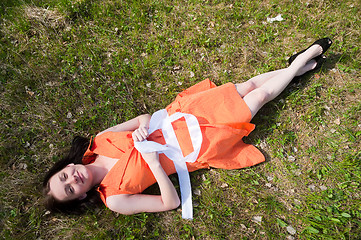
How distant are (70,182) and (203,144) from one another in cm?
188

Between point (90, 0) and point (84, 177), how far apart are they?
402 centimetres

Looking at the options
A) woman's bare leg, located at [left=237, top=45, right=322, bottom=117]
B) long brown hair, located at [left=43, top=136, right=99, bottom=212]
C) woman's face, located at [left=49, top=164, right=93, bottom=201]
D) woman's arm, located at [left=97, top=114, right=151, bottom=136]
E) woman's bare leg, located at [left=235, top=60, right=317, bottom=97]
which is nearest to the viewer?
woman's face, located at [left=49, top=164, right=93, bottom=201]

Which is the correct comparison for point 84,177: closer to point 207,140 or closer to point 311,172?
point 207,140

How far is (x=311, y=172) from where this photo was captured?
3.53 meters

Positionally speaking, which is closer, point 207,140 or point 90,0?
point 207,140

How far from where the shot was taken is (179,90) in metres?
4.43

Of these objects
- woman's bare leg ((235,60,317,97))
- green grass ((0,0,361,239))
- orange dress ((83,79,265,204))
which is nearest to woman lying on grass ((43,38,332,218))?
orange dress ((83,79,265,204))

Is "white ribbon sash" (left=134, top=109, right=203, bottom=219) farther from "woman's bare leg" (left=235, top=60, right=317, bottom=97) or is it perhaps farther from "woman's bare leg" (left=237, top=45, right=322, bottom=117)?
"woman's bare leg" (left=235, top=60, right=317, bottom=97)

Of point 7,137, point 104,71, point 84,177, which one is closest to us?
point 84,177

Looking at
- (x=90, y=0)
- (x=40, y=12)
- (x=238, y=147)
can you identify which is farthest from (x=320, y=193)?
(x=40, y=12)

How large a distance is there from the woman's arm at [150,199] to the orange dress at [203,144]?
0.32 feet

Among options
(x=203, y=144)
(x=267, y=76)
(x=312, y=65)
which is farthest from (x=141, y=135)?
(x=312, y=65)

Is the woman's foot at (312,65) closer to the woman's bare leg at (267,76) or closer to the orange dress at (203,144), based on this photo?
the woman's bare leg at (267,76)

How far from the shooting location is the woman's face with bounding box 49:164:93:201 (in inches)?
125
